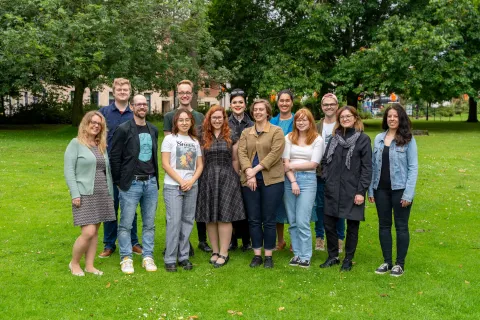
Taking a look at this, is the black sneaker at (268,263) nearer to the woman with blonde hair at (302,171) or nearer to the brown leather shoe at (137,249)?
the woman with blonde hair at (302,171)

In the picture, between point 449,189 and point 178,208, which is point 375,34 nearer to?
point 449,189

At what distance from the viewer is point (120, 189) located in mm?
5938

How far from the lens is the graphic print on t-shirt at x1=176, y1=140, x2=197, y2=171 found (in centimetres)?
593

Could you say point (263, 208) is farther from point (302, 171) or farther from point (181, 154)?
point (181, 154)

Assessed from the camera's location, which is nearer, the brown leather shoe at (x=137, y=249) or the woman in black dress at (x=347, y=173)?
the woman in black dress at (x=347, y=173)

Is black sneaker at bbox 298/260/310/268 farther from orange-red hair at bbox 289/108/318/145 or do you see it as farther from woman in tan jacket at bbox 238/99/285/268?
orange-red hair at bbox 289/108/318/145

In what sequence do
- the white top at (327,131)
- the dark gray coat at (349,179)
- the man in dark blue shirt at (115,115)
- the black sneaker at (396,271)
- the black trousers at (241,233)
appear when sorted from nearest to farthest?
the dark gray coat at (349,179) → the black sneaker at (396,271) → the man in dark blue shirt at (115,115) → the white top at (327,131) → the black trousers at (241,233)

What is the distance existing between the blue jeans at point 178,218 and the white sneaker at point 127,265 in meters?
0.42

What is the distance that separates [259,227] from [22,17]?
63.1 feet

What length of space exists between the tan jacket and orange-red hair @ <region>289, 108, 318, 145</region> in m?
0.21

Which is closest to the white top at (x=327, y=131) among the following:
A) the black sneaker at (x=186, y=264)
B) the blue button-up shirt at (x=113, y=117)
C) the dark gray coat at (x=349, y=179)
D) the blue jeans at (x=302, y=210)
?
the dark gray coat at (x=349, y=179)

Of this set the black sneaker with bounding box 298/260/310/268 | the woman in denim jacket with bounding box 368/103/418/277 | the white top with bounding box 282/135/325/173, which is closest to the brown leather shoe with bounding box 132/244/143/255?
the black sneaker with bounding box 298/260/310/268

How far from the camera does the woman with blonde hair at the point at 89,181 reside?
18.3ft

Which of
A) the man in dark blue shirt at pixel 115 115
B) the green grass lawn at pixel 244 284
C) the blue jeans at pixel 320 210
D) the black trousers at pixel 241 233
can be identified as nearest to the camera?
the green grass lawn at pixel 244 284
